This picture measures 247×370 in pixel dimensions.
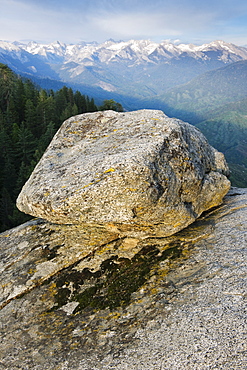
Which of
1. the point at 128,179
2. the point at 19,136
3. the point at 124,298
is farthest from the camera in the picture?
the point at 19,136

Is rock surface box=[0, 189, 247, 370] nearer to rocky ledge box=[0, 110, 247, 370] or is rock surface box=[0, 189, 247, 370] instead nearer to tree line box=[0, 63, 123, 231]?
rocky ledge box=[0, 110, 247, 370]

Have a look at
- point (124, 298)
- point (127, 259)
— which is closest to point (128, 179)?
point (127, 259)

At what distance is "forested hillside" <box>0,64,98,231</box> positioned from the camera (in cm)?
5031

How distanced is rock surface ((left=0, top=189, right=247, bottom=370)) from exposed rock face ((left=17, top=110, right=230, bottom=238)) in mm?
1427

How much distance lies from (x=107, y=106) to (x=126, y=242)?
7826cm

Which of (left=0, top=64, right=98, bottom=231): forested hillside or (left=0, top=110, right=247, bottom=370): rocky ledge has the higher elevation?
(left=0, top=64, right=98, bottom=231): forested hillside

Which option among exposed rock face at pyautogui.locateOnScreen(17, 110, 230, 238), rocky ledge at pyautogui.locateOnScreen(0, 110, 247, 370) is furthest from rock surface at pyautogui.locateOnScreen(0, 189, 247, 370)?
exposed rock face at pyautogui.locateOnScreen(17, 110, 230, 238)

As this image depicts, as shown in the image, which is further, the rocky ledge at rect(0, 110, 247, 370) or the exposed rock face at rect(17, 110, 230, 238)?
the exposed rock face at rect(17, 110, 230, 238)

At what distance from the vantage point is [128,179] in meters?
9.48

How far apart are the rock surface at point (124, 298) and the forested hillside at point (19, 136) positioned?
1424 inches

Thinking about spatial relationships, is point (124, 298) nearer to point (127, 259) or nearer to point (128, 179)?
point (127, 259)

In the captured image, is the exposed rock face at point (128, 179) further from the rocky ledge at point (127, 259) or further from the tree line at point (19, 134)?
the tree line at point (19, 134)

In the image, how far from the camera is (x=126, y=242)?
11914mm

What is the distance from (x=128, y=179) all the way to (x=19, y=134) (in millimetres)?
57681
